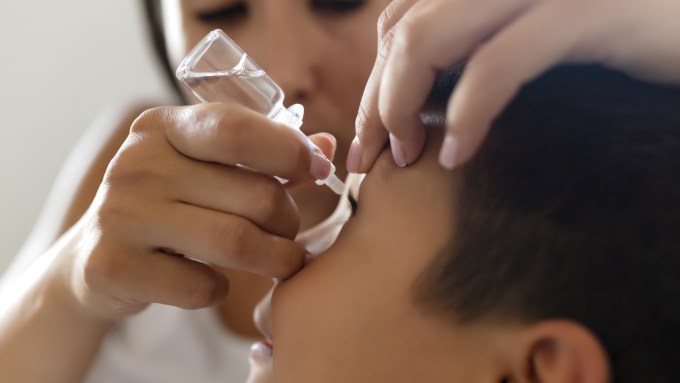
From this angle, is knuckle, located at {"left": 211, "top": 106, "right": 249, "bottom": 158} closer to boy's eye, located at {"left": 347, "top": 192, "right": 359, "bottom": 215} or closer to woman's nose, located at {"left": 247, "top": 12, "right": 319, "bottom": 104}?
boy's eye, located at {"left": 347, "top": 192, "right": 359, "bottom": 215}

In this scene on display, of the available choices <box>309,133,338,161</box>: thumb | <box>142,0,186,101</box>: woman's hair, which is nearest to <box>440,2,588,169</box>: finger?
<box>309,133,338,161</box>: thumb

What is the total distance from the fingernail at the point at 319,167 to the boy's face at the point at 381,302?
0.04m

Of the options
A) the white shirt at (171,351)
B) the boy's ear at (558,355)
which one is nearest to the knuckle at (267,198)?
the boy's ear at (558,355)

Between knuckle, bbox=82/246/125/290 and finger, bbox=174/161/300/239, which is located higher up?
finger, bbox=174/161/300/239

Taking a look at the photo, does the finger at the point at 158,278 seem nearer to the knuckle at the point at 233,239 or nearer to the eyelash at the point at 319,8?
the knuckle at the point at 233,239

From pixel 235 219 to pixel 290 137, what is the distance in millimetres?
85

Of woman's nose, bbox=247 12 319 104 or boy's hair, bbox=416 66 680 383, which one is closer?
boy's hair, bbox=416 66 680 383

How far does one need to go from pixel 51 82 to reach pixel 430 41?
1.44 metres

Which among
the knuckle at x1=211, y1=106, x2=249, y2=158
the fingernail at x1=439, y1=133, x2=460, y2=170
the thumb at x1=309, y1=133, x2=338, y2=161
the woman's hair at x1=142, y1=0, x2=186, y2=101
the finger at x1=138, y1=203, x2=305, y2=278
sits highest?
the fingernail at x1=439, y1=133, x2=460, y2=170

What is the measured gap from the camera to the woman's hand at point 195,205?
552mm

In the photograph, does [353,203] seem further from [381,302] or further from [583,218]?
[583,218]

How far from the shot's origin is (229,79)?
1.95ft

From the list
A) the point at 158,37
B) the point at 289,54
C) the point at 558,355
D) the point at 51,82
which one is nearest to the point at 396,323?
the point at 558,355

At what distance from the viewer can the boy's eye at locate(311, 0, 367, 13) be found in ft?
3.02
